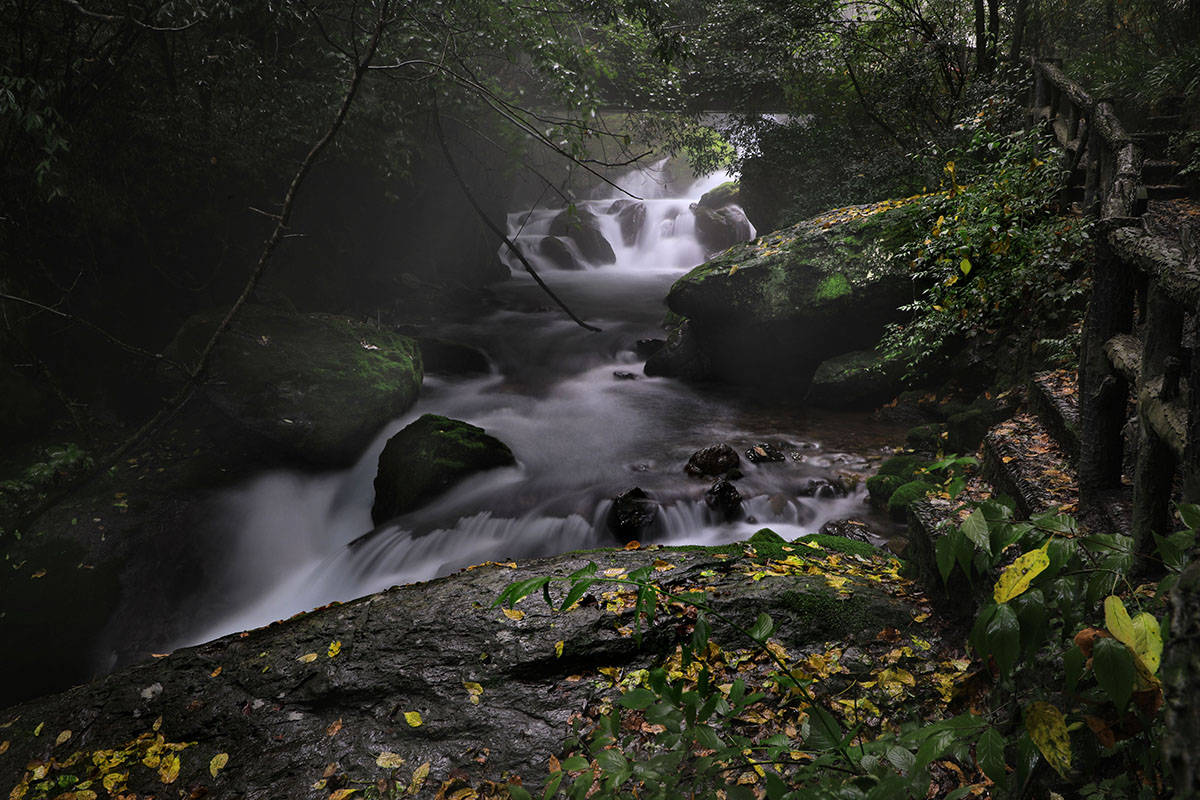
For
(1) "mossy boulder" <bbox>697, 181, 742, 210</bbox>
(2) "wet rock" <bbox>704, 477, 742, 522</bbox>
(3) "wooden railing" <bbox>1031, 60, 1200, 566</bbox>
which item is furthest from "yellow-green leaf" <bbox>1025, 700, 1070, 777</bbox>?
(1) "mossy boulder" <bbox>697, 181, 742, 210</bbox>

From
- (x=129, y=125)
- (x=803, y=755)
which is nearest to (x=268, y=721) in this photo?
(x=803, y=755)

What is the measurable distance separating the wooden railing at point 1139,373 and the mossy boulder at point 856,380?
193 inches

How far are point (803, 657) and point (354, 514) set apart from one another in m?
6.71

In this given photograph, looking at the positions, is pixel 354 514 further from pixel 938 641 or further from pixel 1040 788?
pixel 1040 788

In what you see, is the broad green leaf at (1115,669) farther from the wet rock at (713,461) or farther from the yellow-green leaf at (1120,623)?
the wet rock at (713,461)

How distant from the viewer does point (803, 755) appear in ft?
8.00

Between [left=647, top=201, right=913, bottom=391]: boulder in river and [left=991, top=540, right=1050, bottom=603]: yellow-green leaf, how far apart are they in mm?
8383

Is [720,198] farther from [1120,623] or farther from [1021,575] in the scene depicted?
[1120,623]

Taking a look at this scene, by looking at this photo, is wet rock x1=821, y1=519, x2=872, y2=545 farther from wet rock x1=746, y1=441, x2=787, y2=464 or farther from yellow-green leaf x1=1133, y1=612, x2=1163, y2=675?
yellow-green leaf x1=1133, y1=612, x2=1163, y2=675

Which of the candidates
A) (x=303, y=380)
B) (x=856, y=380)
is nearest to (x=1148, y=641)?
(x=856, y=380)

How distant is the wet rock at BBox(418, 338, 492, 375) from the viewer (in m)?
12.6

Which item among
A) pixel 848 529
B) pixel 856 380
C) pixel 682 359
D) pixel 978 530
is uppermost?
pixel 978 530

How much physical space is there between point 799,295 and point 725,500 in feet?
13.9

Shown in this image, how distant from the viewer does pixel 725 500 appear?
23.9ft
